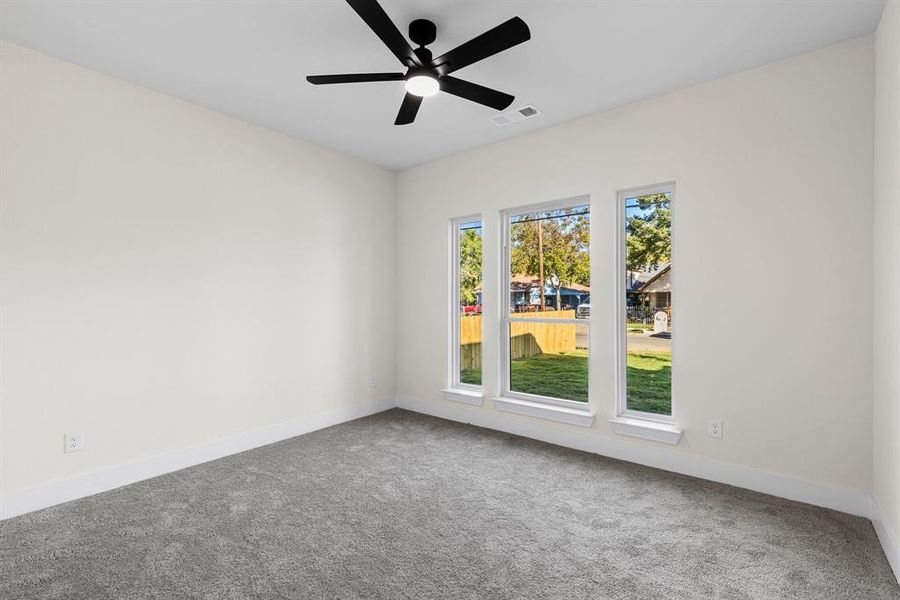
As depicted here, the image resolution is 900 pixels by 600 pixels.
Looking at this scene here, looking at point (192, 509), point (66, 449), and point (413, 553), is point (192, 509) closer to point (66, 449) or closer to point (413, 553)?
point (66, 449)

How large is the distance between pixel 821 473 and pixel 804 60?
2432 mm

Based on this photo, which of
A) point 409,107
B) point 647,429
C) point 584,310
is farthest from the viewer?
point 584,310

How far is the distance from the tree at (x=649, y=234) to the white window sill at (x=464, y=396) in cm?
180

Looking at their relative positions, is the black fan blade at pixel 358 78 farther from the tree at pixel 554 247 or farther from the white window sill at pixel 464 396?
the white window sill at pixel 464 396

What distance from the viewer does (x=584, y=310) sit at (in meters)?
3.75

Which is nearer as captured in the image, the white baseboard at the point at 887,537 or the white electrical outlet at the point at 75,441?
the white baseboard at the point at 887,537

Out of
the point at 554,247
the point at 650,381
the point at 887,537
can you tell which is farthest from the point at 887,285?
the point at 554,247

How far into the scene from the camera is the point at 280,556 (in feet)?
7.03

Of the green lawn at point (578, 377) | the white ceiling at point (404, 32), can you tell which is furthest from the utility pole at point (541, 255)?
the white ceiling at point (404, 32)

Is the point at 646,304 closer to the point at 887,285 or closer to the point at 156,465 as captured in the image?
the point at 887,285

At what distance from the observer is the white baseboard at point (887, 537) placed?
77.9 inches

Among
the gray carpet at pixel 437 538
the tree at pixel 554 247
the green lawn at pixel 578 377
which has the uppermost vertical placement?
the tree at pixel 554 247

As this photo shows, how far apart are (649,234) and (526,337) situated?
4.53 feet

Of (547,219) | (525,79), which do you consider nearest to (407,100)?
(525,79)
